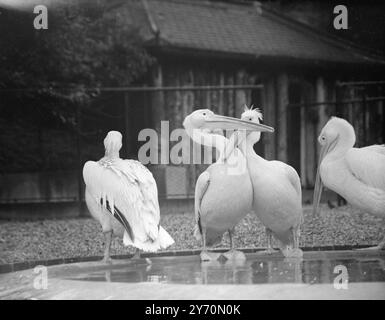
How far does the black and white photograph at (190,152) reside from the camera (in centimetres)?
575

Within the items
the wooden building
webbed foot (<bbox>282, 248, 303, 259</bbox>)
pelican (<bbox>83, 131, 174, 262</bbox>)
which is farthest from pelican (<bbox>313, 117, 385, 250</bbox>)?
the wooden building

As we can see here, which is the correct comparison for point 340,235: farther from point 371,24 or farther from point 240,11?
point 240,11

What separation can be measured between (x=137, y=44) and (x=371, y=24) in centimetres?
291

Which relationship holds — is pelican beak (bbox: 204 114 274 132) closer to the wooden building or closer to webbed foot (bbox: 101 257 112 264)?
webbed foot (bbox: 101 257 112 264)

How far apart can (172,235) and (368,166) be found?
7.82 feet

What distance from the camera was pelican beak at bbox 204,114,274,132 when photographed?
6328mm

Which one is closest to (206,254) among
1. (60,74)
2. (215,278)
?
(215,278)

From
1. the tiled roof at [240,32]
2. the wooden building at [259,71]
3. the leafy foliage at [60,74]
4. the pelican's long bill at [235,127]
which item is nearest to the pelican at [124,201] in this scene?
the pelican's long bill at [235,127]

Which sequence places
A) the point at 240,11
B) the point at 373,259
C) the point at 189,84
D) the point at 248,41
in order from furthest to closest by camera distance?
the point at 240,11 < the point at 248,41 < the point at 189,84 < the point at 373,259

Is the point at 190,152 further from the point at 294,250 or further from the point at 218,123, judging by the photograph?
the point at 294,250

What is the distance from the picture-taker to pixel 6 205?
1020cm

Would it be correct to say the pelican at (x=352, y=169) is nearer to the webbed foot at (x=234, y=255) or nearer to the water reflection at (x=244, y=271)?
the water reflection at (x=244, y=271)

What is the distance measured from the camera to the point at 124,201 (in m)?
6.09
